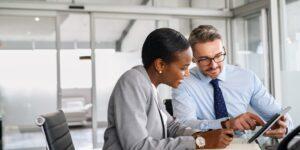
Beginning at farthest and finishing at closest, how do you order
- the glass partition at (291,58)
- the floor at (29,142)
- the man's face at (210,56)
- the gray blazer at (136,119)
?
the floor at (29,142) < the glass partition at (291,58) < the man's face at (210,56) < the gray blazer at (136,119)

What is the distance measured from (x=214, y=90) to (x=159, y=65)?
69cm

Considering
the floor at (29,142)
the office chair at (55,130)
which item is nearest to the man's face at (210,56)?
the office chair at (55,130)

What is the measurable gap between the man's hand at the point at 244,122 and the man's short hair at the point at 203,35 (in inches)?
19.2

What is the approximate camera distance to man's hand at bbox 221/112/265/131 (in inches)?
63.8

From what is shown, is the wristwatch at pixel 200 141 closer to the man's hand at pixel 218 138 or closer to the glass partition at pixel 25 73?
the man's hand at pixel 218 138

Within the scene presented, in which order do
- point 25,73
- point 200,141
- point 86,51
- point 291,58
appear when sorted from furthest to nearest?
point 86,51 → point 25,73 → point 291,58 → point 200,141

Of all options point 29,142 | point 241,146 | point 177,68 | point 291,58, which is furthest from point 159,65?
point 29,142

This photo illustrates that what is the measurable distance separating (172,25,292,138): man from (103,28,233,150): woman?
0.46 m

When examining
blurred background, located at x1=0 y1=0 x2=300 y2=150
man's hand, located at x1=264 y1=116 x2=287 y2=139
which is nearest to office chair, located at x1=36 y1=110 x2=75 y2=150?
man's hand, located at x1=264 y1=116 x2=287 y2=139

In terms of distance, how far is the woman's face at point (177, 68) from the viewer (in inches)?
55.9

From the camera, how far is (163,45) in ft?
4.59

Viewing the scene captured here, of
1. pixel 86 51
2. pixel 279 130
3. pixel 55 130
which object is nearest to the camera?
pixel 55 130

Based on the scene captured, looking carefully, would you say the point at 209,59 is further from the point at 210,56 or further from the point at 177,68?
the point at 177,68

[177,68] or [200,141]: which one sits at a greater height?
[177,68]
